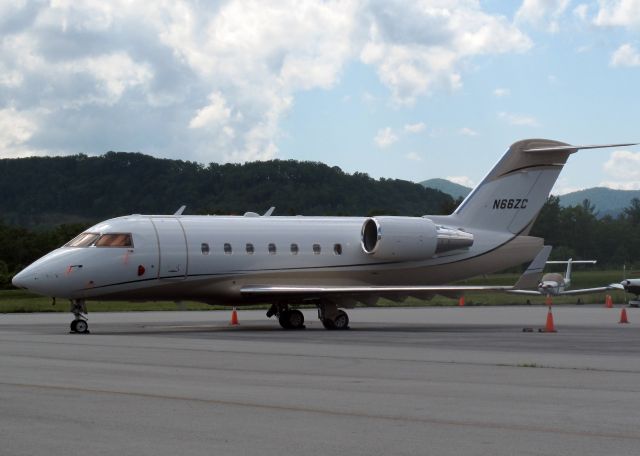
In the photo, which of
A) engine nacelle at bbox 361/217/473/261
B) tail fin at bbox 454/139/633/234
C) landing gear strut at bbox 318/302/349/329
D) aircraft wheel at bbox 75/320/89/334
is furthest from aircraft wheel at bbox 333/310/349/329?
aircraft wheel at bbox 75/320/89/334

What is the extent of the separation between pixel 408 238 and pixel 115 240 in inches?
359

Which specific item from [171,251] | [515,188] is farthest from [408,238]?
[171,251]

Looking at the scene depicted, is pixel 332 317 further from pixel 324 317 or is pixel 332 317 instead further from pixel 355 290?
pixel 355 290

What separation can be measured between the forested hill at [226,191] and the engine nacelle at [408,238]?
94825 millimetres

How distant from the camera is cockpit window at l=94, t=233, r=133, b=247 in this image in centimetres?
2991

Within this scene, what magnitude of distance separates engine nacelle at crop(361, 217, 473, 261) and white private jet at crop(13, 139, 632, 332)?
1.2 inches

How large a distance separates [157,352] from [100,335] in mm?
6694

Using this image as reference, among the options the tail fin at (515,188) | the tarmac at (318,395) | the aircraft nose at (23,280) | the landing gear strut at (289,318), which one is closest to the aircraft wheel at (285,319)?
the landing gear strut at (289,318)

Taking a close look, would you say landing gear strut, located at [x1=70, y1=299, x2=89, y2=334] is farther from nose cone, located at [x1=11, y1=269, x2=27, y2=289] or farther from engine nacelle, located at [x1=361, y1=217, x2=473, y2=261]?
engine nacelle, located at [x1=361, y1=217, x2=473, y2=261]

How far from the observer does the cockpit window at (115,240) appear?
98.1ft

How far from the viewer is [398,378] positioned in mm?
15672

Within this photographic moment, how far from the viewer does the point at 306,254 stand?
33.1m

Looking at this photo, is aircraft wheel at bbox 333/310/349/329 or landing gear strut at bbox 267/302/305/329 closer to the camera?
aircraft wheel at bbox 333/310/349/329

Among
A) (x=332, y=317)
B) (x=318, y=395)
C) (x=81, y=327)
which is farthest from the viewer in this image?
(x=332, y=317)
